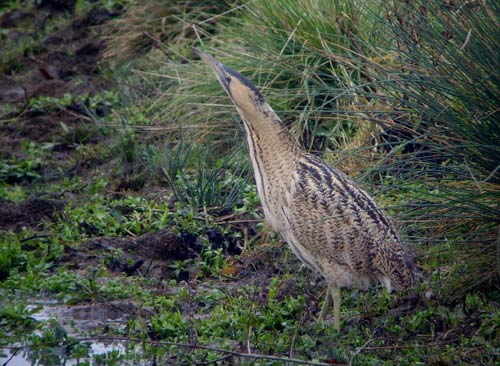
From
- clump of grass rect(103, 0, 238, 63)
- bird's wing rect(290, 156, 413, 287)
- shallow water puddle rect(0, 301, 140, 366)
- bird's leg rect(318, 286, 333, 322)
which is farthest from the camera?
clump of grass rect(103, 0, 238, 63)

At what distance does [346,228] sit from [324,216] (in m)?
0.13

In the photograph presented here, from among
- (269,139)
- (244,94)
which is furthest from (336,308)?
(244,94)

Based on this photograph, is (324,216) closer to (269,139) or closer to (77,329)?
(269,139)

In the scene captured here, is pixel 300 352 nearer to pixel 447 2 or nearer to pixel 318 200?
pixel 318 200

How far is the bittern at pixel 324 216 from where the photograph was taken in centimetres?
537

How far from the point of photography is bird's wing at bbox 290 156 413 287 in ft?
17.5

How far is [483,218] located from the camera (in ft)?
17.0

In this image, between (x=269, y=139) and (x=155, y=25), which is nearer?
(x=269, y=139)

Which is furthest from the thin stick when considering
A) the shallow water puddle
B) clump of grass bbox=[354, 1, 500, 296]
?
clump of grass bbox=[354, 1, 500, 296]

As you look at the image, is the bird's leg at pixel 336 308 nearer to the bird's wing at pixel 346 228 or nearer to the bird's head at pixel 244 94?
the bird's wing at pixel 346 228

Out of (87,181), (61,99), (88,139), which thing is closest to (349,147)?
(87,181)

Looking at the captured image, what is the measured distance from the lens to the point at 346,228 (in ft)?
17.8

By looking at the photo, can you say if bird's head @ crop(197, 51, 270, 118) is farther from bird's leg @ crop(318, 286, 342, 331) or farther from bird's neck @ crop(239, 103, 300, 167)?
bird's leg @ crop(318, 286, 342, 331)

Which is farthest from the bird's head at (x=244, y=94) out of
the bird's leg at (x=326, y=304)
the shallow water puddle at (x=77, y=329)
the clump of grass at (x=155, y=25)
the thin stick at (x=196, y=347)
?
the clump of grass at (x=155, y=25)
